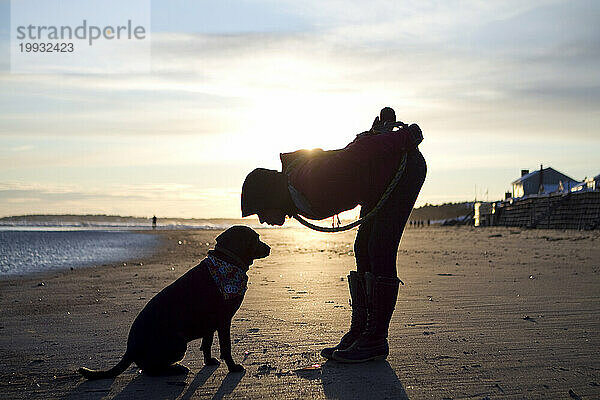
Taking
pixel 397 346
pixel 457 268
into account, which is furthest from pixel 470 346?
pixel 457 268

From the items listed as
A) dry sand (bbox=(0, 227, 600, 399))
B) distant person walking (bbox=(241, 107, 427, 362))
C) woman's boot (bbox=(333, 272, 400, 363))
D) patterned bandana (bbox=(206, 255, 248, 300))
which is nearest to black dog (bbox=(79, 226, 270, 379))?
patterned bandana (bbox=(206, 255, 248, 300))

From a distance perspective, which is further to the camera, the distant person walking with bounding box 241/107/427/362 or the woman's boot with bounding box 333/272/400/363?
the woman's boot with bounding box 333/272/400/363

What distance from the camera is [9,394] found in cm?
348

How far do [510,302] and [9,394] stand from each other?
16.7 feet

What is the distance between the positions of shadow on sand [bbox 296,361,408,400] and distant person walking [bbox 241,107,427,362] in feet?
0.35

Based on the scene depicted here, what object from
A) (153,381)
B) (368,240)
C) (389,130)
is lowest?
(153,381)

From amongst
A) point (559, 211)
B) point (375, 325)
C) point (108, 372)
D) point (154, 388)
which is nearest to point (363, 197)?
point (375, 325)

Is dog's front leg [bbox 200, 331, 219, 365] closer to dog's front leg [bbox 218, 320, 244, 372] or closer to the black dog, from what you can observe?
the black dog

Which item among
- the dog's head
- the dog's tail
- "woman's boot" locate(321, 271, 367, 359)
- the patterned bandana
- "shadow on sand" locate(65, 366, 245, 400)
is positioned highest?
the dog's head

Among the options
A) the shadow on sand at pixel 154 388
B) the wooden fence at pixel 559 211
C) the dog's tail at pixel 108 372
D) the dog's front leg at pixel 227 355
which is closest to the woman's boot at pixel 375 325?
the dog's front leg at pixel 227 355

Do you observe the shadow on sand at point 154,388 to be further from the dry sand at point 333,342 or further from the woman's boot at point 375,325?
the woman's boot at point 375,325

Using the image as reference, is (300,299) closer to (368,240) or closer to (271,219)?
(368,240)

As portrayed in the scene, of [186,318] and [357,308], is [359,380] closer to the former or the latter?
[357,308]

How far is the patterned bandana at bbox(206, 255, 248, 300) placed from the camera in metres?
4.05
